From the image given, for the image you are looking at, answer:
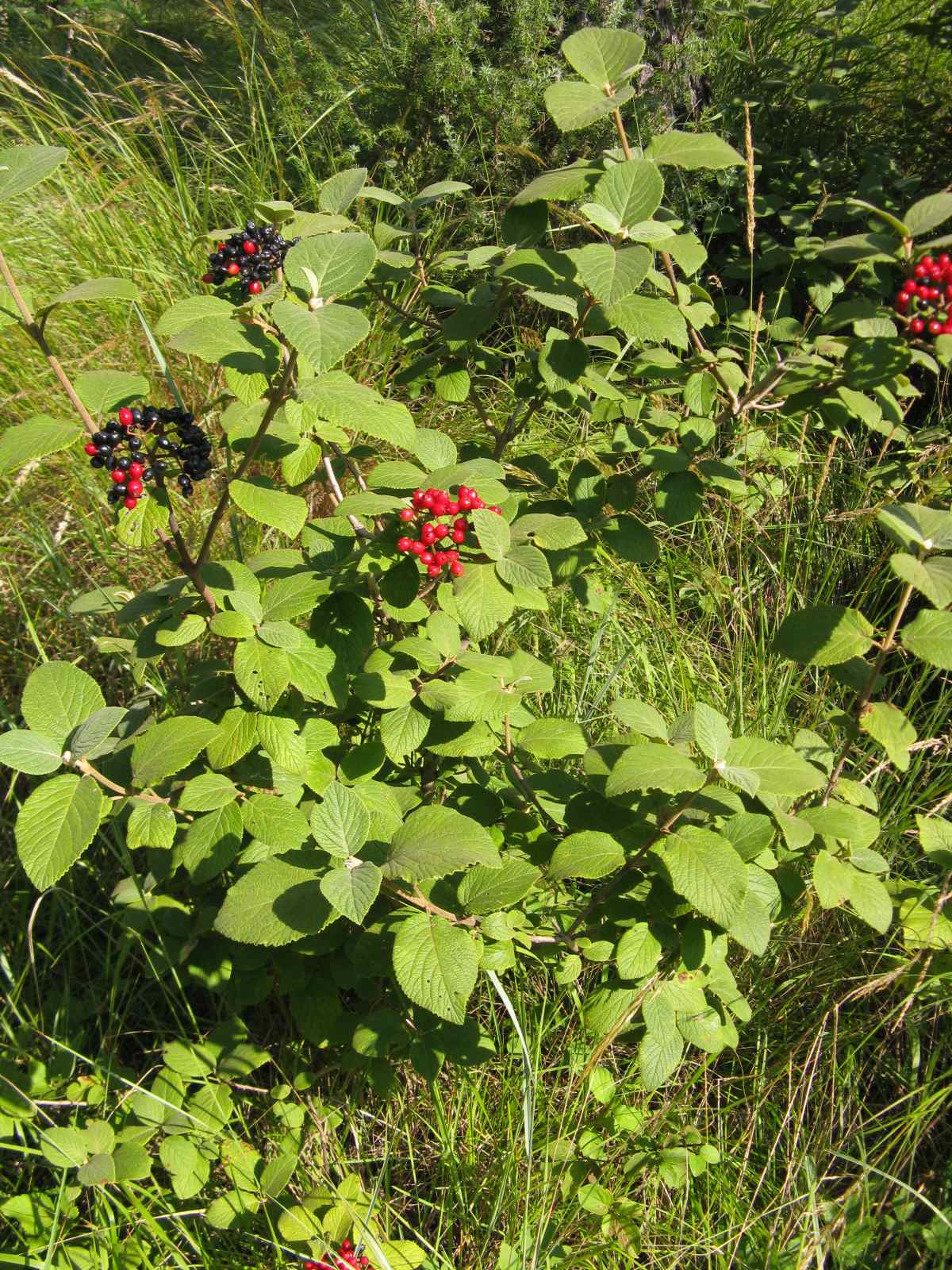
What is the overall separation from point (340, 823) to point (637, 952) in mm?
507

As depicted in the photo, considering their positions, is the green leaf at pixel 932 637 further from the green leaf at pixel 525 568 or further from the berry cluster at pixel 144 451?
the berry cluster at pixel 144 451

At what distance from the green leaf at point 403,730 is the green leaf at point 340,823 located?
0.14 metres

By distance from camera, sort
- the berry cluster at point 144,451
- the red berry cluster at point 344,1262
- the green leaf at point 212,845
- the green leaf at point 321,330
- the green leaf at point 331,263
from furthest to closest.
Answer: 1. the red berry cluster at point 344,1262
2. the green leaf at point 212,845
3. the berry cluster at point 144,451
4. the green leaf at point 331,263
5. the green leaf at point 321,330

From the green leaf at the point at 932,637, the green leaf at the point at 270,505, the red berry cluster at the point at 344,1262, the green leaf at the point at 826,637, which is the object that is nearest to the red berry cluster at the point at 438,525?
the green leaf at the point at 270,505

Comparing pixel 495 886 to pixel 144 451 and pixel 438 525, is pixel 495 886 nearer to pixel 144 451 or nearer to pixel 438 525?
pixel 438 525

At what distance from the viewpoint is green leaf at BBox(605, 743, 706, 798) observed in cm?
126

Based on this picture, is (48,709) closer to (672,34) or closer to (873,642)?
(873,642)

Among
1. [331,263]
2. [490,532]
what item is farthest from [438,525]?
[331,263]

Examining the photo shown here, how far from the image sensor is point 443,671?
154cm

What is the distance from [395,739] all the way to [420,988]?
0.36m

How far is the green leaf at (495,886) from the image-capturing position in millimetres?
1306

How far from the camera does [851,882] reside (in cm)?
159

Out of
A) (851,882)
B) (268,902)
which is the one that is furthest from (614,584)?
(268,902)

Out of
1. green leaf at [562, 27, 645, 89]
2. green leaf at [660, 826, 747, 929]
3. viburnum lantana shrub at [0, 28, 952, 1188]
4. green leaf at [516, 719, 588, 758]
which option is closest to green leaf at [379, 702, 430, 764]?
viburnum lantana shrub at [0, 28, 952, 1188]
